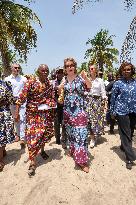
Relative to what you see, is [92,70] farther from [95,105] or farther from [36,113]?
[36,113]

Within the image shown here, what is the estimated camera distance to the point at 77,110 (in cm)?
686

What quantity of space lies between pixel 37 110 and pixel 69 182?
1519 mm

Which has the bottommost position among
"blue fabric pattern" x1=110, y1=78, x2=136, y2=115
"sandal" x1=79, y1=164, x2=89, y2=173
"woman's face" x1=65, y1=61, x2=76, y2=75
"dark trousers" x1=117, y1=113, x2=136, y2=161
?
"sandal" x1=79, y1=164, x2=89, y2=173

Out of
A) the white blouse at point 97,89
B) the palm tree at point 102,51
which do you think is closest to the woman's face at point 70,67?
the white blouse at point 97,89

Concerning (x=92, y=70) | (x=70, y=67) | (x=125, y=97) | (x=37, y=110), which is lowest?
(x=37, y=110)

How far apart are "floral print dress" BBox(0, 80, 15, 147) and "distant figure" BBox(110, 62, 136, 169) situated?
7.24 feet

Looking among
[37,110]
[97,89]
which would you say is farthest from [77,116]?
[97,89]

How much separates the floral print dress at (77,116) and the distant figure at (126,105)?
2.39 ft

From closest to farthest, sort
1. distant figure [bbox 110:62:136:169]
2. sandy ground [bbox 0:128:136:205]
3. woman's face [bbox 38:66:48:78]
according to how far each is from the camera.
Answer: sandy ground [bbox 0:128:136:205] → woman's face [bbox 38:66:48:78] → distant figure [bbox 110:62:136:169]

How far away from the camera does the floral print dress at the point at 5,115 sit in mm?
7402

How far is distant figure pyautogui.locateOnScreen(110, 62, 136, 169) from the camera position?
6984 mm

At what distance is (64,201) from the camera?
5.96m

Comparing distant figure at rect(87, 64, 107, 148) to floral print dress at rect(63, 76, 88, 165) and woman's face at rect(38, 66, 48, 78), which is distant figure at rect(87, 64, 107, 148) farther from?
woman's face at rect(38, 66, 48, 78)

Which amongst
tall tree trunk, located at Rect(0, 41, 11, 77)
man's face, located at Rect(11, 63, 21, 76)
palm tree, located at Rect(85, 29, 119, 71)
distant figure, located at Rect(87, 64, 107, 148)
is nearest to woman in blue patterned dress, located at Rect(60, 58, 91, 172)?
distant figure, located at Rect(87, 64, 107, 148)
